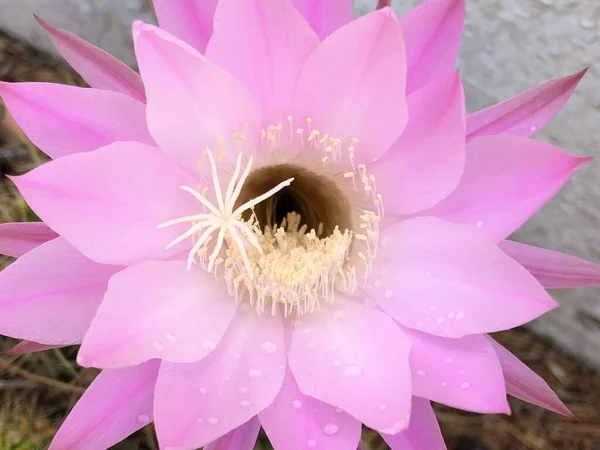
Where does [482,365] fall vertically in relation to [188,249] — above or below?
below

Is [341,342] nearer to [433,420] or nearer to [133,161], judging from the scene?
[433,420]

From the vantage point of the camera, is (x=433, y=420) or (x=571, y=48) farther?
(x=571, y=48)

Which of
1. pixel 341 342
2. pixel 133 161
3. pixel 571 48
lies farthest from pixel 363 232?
pixel 571 48

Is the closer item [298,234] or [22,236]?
[22,236]

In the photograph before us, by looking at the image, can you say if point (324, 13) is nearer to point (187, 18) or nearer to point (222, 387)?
point (187, 18)

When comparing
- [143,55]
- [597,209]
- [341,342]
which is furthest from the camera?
[597,209]

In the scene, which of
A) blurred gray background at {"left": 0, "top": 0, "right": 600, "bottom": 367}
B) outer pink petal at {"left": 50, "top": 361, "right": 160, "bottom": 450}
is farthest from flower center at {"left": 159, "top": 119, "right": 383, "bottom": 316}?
blurred gray background at {"left": 0, "top": 0, "right": 600, "bottom": 367}

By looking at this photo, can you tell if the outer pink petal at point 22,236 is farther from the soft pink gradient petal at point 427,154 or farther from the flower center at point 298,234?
the soft pink gradient petal at point 427,154

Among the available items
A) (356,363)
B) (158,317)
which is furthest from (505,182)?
(158,317)
